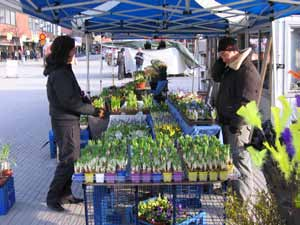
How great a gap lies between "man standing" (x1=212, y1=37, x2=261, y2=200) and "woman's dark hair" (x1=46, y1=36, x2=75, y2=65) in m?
1.65

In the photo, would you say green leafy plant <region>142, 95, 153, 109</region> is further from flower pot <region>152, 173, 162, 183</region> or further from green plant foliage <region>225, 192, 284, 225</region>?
green plant foliage <region>225, 192, 284, 225</region>

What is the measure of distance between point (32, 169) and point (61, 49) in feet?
9.63

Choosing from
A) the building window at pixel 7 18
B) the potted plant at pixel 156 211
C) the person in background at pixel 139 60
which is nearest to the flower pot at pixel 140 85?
the potted plant at pixel 156 211

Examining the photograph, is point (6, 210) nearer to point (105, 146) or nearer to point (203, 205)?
point (105, 146)

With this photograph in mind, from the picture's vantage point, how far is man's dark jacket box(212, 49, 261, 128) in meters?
4.44

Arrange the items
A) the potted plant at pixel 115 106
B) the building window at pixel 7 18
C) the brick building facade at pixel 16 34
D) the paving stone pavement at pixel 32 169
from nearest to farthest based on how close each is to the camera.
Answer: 1. the paving stone pavement at pixel 32 169
2. the potted plant at pixel 115 106
3. the brick building facade at pixel 16 34
4. the building window at pixel 7 18

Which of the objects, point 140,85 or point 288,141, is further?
point 140,85

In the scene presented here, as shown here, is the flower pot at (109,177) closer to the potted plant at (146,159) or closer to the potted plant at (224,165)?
the potted plant at (146,159)

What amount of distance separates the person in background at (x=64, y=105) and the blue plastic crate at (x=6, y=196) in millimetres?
533

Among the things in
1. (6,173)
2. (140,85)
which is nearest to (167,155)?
(6,173)

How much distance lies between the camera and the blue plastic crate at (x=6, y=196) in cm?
497

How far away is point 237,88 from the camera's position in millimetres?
4500

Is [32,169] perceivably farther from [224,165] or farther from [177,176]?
[224,165]

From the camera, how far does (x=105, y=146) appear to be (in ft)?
13.0
